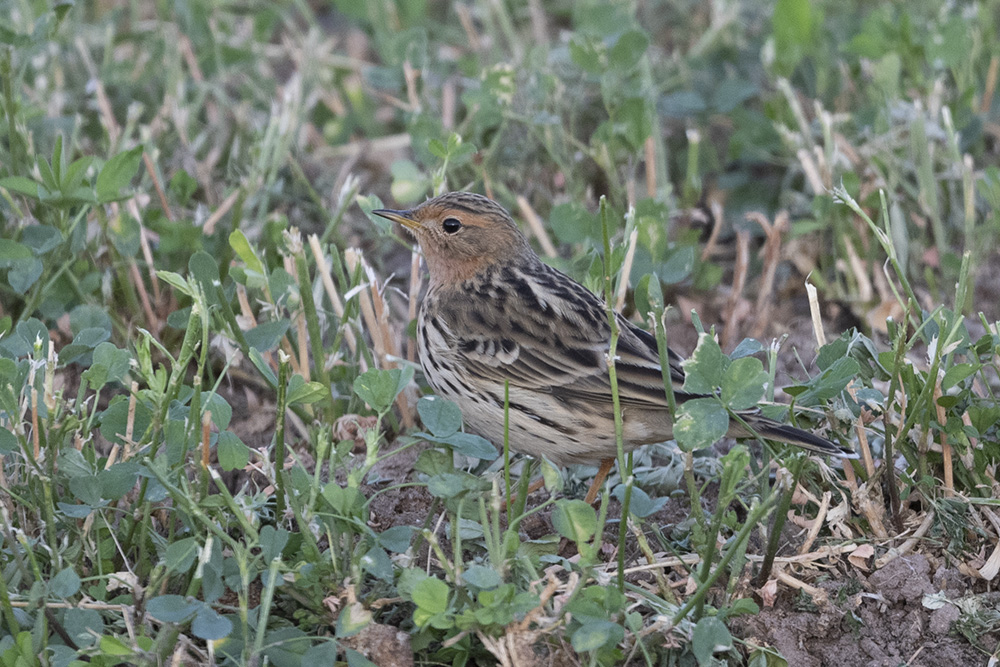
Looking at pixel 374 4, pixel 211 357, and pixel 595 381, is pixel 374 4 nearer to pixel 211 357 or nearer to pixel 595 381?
pixel 211 357

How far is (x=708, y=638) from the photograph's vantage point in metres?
3.26

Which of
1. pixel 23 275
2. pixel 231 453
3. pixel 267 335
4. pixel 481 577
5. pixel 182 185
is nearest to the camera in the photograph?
pixel 481 577

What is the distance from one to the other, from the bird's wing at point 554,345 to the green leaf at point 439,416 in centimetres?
62

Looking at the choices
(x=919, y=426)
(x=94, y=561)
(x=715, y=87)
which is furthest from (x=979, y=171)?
(x=94, y=561)

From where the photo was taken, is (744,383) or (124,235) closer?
(744,383)

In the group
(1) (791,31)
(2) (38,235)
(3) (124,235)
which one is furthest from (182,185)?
(1) (791,31)

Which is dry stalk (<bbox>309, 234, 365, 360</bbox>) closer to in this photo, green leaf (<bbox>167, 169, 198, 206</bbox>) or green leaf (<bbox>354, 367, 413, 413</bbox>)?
green leaf (<bbox>167, 169, 198, 206</bbox>)

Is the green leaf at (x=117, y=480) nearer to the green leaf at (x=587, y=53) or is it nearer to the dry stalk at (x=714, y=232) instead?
the dry stalk at (x=714, y=232)

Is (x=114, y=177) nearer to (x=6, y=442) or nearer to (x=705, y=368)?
(x=6, y=442)

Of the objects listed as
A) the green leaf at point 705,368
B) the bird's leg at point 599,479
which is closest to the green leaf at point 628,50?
the bird's leg at point 599,479

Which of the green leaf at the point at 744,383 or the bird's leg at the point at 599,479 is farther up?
the green leaf at the point at 744,383

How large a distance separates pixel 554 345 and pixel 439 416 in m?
0.77

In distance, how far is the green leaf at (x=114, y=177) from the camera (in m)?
4.50

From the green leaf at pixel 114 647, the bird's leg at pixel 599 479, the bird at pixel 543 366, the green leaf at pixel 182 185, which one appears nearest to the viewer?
the green leaf at pixel 114 647
